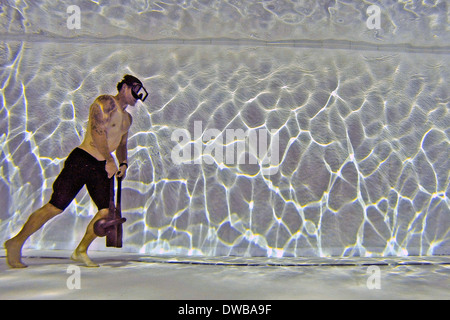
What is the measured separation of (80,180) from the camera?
9.35 feet

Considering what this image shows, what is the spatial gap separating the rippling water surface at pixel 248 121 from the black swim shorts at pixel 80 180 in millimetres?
766

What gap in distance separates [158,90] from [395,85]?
291 cm

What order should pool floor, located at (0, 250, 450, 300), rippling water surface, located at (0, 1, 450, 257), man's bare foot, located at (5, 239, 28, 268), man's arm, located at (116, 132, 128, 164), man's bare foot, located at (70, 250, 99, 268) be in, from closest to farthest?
1. pool floor, located at (0, 250, 450, 300)
2. man's bare foot, located at (5, 239, 28, 268)
3. man's bare foot, located at (70, 250, 99, 268)
4. man's arm, located at (116, 132, 128, 164)
5. rippling water surface, located at (0, 1, 450, 257)

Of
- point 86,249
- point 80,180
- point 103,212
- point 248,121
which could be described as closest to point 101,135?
point 80,180

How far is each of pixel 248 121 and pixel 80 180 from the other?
1936 mm

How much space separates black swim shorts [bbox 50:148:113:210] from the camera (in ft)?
9.28

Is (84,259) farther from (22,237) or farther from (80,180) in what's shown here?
(80,180)

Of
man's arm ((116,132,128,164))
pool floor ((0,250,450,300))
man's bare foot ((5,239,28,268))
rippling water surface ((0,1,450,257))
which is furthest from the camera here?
rippling water surface ((0,1,450,257))

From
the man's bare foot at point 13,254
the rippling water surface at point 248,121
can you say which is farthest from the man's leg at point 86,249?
the rippling water surface at point 248,121

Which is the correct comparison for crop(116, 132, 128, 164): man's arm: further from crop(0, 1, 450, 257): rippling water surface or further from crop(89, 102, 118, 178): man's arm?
crop(0, 1, 450, 257): rippling water surface

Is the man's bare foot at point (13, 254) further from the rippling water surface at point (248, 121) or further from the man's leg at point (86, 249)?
the rippling water surface at point (248, 121)

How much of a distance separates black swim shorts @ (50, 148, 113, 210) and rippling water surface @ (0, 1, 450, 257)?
0.77 m

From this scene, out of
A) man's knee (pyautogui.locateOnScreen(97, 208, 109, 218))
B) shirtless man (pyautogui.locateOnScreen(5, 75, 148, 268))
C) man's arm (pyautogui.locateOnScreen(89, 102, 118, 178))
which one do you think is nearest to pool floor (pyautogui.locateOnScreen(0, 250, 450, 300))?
shirtless man (pyautogui.locateOnScreen(5, 75, 148, 268))

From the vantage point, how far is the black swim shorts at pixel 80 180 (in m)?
2.83
